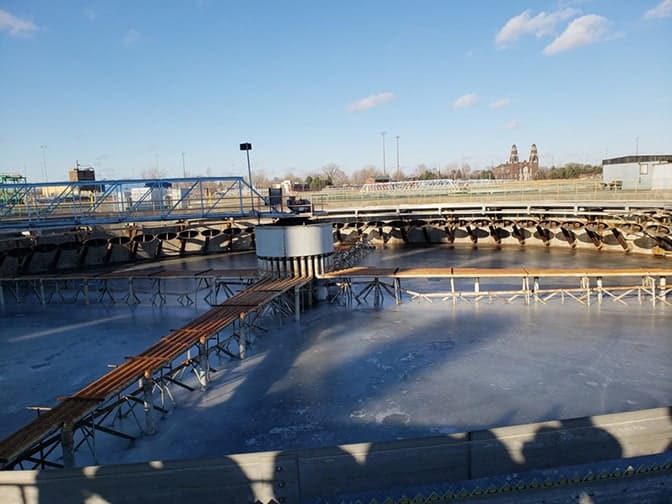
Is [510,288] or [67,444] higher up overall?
[67,444]

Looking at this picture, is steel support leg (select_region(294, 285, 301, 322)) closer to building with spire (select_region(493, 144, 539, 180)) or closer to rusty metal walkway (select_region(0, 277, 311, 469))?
rusty metal walkway (select_region(0, 277, 311, 469))

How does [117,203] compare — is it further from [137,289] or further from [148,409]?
[148,409]

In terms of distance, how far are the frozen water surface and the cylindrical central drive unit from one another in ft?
5.93

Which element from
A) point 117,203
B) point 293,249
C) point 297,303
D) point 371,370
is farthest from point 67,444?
point 117,203

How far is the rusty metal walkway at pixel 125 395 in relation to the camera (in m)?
7.64

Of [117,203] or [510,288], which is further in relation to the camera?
[117,203]

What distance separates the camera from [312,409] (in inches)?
406

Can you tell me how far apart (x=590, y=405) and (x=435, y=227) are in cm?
3326

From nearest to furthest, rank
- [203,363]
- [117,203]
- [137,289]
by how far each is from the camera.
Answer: [203,363]
[137,289]
[117,203]

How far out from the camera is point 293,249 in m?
19.5

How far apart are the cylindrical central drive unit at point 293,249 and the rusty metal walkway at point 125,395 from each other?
109 inches

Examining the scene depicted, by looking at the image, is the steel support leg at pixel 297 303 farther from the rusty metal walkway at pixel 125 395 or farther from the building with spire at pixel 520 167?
the building with spire at pixel 520 167

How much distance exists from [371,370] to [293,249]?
26.6ft

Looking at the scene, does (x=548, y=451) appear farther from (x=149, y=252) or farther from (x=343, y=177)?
(x=343, y=177)
